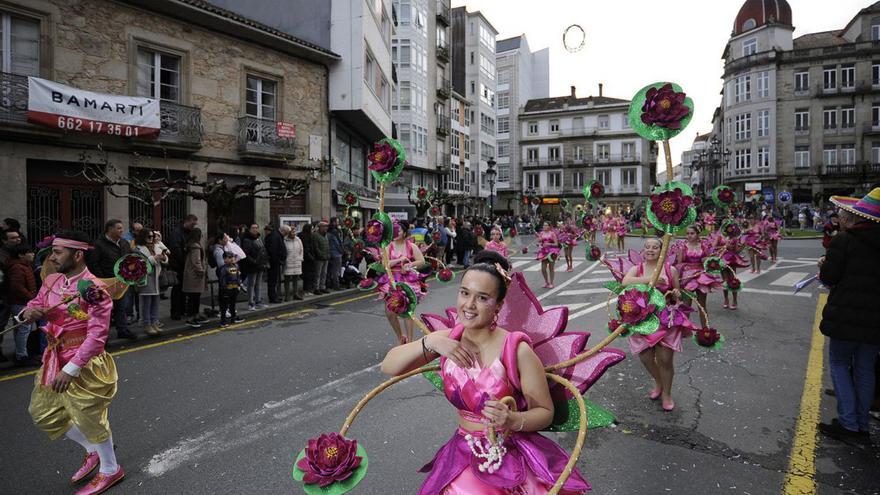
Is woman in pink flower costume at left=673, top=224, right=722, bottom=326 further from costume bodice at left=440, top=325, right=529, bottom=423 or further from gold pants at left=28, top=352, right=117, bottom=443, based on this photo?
gold pants at left=28, top=352, right=117, bottom=443

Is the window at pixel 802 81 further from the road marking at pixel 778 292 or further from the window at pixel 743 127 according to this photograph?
the road marking at pixel 778 292

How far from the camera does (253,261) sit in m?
10.1

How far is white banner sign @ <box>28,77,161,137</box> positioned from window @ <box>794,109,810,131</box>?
49661 millimetres

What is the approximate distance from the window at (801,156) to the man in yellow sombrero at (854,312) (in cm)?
4887

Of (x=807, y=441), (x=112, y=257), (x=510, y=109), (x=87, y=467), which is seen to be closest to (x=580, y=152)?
(x=510, y=109)

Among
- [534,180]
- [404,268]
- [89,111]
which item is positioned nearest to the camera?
[404,268]

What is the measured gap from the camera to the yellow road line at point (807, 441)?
3.30 metres

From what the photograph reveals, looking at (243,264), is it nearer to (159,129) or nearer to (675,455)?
(159,129)

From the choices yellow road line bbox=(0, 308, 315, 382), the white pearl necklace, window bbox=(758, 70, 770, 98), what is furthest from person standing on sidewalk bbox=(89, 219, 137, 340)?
window bbox=(758, 70, 770, 98)

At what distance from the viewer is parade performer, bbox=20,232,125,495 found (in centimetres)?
336

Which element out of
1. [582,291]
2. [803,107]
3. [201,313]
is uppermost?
[803,107]

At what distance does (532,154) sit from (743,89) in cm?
2403

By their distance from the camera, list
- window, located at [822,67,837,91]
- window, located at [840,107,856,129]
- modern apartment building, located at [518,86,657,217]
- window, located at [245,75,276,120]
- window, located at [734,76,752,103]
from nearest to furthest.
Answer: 1. window, located at [245,75,276,120]
2. window, located at [840,107,856,129]
3. window, located at [822,67,837,91]
4. window, located at [734,76,752,103]
5. modern apartment building, located at [518,86,657,217]

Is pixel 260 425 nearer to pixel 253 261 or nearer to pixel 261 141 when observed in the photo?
pixel 253 261
